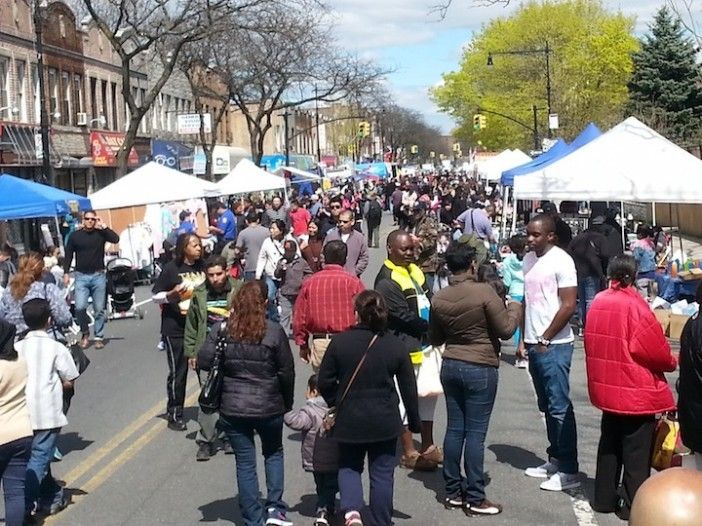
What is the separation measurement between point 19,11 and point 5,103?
136 inches

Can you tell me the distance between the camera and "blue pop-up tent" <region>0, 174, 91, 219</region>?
687 inches

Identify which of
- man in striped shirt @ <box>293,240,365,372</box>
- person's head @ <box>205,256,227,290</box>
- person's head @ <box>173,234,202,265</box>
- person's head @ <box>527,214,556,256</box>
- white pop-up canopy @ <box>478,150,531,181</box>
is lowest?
man in striped shirt @ <box>293,240,365,372</box>

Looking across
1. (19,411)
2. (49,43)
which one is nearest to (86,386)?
(19,411)

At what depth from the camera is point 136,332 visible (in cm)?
1666

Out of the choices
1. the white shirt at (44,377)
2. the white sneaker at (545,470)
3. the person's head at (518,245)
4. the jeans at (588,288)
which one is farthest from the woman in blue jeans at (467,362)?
the jeans at (588,288)

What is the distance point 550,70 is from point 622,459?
57205 millimetres

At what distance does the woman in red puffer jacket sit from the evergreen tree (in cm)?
4002

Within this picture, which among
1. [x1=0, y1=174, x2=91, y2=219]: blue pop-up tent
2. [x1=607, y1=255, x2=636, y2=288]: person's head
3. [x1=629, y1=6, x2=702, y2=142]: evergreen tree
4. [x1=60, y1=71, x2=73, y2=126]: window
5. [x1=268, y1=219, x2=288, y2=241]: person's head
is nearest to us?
[x1=607, y1=255, x2=636, y2=288]: person's head

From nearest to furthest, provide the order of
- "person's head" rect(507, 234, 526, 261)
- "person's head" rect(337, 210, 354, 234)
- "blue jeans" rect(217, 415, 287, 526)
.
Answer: "blue jeans" rect(217, 415, 287, 526)
"person's head" rect(507, 234, 526, 261)
"person's head" rect(337, 210, 354, 234)

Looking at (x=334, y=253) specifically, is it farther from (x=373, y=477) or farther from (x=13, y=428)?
(x=13, y=428)

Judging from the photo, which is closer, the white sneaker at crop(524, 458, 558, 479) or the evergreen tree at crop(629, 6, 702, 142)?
the white sneaker at crop(524, 458, 558, 479)

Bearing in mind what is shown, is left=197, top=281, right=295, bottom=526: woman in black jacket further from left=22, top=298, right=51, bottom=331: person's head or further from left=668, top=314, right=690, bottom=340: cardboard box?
left=668, top=314, right=690, bottom=340: cardboard box

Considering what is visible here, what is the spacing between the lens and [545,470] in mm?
7828

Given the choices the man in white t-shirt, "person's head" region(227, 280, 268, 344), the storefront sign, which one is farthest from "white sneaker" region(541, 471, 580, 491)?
the storefront sign
